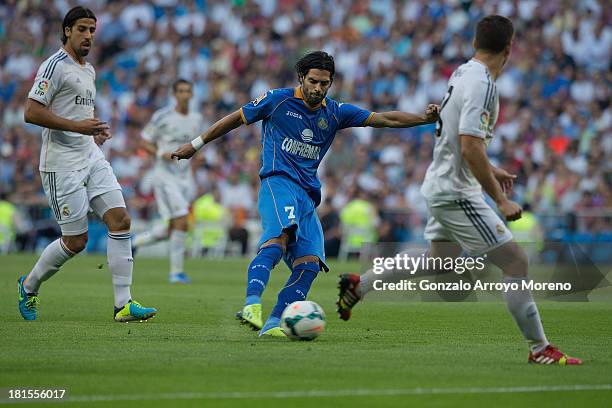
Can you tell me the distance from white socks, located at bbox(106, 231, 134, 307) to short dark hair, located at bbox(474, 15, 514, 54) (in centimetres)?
438

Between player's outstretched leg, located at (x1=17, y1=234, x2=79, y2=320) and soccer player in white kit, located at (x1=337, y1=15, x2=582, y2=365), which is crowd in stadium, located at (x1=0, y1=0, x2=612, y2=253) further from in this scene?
soccer player in white kit, located at (x1=337, y1=15, x2=582, y2=365)

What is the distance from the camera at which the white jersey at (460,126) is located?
7.74 metres

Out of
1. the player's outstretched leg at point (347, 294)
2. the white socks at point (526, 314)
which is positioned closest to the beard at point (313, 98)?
the player's outstretched leg at point (347, 294)

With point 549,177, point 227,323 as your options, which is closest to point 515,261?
point 227,323

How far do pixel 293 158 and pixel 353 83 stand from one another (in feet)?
61.3

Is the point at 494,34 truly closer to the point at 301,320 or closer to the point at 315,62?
the point at 315,62

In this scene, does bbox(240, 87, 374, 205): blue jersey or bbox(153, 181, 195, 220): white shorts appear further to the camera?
bbox(153, 181, 195, 220): white shorts

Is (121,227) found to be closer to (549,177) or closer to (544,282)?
(544,282)

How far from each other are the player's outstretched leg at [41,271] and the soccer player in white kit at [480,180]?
4070 millimetres

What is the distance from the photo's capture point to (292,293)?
9469mm

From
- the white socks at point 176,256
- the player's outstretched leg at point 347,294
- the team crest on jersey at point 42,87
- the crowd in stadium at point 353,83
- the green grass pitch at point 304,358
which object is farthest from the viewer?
the crowd in stadium at point 353,83

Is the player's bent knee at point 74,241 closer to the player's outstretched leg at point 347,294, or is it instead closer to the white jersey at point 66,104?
Answer: the white jersey at point 66,104

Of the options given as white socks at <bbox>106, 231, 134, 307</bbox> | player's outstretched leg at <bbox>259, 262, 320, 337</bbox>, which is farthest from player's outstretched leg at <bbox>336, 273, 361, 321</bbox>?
white socks at <bbox>106, 231, 134, 307</bbox>

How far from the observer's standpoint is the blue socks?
920 centimetres
